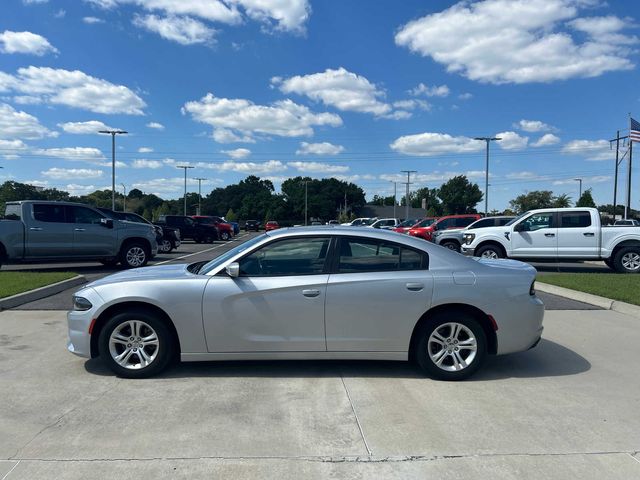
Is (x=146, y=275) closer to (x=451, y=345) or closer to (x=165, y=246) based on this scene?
(x=451, y=345)

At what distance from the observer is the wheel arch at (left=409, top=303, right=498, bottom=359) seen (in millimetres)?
5297

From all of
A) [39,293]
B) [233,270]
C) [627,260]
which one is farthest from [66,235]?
[627,260]

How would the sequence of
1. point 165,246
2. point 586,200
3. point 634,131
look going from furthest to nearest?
point 586,200 → point 634,131 → point 165,246

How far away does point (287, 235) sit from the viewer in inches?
216

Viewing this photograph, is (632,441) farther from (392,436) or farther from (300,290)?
(300,290)

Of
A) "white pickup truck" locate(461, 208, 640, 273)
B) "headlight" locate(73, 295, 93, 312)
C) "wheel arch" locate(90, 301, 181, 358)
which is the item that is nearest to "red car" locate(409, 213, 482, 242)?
"white pickup truck" locate(461, 208, 640, 273)

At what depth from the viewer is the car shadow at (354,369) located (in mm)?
5473

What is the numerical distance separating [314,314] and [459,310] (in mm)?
1437

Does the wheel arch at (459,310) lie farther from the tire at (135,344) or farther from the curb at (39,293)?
the curb at (39,293)

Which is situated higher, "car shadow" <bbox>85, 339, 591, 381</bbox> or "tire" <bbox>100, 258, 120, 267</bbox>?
"tire" <bbox>100, 258, 120, 267</bbox>

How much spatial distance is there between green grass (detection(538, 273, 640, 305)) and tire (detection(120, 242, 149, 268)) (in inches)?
430

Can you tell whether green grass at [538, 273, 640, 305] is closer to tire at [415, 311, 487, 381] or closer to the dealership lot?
the dealership lot

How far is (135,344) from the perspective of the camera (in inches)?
208

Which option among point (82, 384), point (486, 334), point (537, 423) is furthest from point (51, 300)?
point (537, 423)
